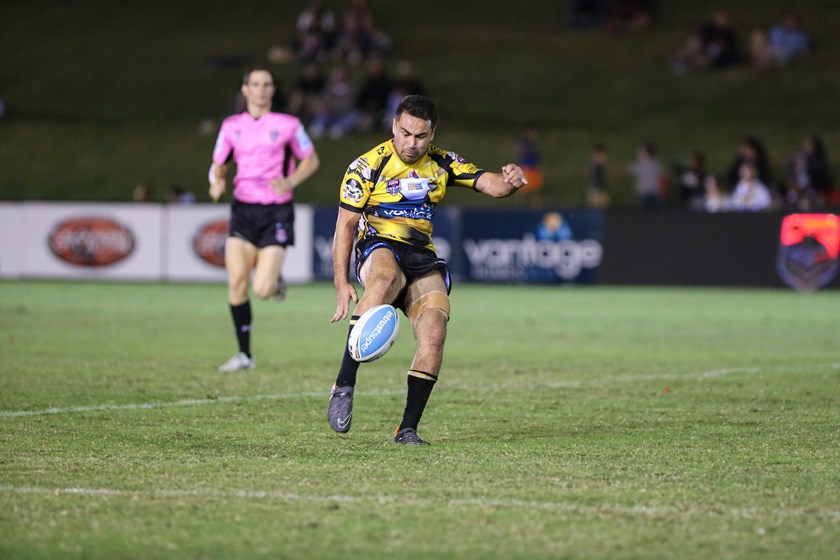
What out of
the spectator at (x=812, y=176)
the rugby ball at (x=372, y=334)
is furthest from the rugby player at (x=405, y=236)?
the spectator at (x=812, y=176)

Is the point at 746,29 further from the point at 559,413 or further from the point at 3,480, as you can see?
the point at 3,480

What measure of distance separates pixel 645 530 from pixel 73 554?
6.62 feet

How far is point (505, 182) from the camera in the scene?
7613 millimetres

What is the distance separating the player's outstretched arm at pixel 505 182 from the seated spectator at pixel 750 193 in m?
17.0

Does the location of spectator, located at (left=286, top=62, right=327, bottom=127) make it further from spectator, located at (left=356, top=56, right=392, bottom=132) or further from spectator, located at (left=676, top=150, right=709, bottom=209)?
spectator, located at (left=676, top=150, right=709, bottom=209)

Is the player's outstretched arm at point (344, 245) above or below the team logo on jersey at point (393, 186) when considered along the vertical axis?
below

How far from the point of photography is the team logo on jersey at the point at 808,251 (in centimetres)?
2270

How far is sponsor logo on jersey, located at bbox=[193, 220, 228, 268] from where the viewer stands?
25.2m

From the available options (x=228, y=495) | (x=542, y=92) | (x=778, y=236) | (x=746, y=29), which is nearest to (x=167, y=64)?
(x=542, y=92)

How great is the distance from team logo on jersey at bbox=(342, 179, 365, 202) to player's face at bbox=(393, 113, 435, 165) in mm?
299

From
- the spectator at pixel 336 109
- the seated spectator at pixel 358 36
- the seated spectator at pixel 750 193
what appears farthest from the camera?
the seated spectator at pixel 358 36

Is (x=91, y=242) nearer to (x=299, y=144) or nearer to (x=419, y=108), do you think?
(x=299, y=144)

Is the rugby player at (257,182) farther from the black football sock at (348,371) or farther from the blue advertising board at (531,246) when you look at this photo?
the blue advertising board at (531,246)

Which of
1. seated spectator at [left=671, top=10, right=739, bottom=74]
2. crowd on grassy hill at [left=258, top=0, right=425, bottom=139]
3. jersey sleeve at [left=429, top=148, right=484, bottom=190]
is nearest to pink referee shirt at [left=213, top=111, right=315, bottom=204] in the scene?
jersey sleeve at [left=429, top=148, right=484, bottom=190]
